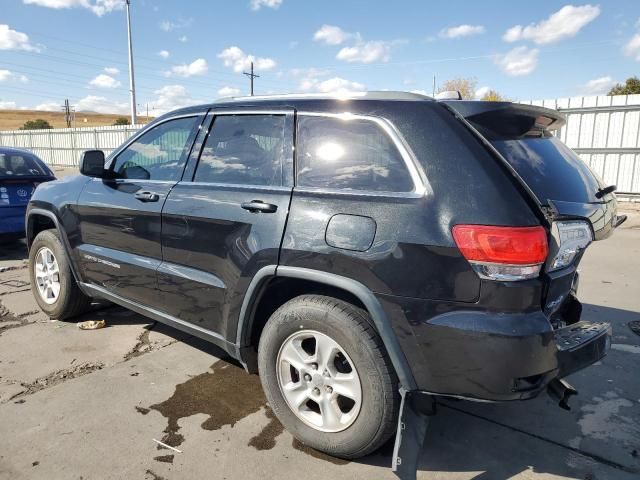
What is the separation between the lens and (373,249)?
2.18 meters

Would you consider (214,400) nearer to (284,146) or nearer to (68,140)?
(284,146)

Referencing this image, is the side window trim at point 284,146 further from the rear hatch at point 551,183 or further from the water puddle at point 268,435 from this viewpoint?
the water puddle at point 268,435

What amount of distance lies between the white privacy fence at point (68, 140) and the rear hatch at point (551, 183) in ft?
75.6

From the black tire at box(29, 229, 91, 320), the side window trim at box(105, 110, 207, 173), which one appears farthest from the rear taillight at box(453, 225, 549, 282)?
the black tire at box(29, 229, 91, 320)

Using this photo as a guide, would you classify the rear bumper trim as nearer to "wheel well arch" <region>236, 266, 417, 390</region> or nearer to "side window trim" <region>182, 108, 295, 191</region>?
"wheel well arch" <region>236, 266, 417, 390</region>

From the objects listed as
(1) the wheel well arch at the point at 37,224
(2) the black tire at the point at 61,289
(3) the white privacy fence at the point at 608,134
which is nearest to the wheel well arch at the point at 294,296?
(2) the black tire at the point at 61,289

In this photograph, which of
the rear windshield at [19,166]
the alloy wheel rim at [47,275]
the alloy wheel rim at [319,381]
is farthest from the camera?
the rear windshield at [19,166]

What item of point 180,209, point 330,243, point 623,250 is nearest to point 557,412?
point 330,243

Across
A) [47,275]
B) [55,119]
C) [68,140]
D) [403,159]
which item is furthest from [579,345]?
[55,119]

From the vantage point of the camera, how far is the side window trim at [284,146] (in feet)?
8.69

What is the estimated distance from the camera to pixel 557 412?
9.87 ft

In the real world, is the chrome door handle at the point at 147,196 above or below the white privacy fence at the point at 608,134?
below

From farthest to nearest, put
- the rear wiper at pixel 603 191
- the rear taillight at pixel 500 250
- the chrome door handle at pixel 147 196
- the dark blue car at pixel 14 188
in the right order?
1. the dark blue car at pixel 14 188
2. the chrome door handle at pixel 147 196
3. the rear wiper at pixel 603 191
4. the rear taillight at pixel 500 250

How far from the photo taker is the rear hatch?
2182 mm
